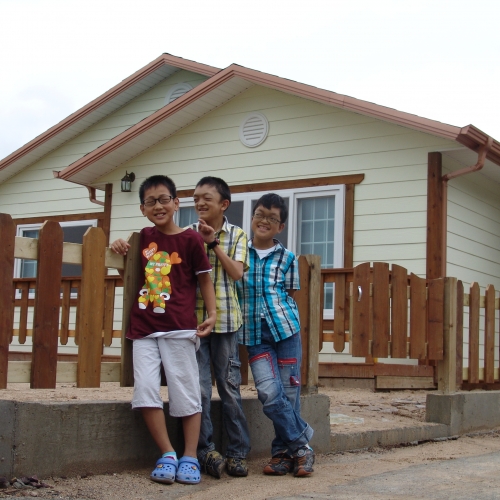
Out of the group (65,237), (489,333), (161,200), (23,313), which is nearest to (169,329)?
(161,200)

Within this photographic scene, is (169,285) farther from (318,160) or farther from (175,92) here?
(175,92)

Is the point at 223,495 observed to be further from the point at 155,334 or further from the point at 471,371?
the point at 471,371

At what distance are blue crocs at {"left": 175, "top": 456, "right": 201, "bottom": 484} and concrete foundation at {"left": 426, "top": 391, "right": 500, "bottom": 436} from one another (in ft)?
10.9

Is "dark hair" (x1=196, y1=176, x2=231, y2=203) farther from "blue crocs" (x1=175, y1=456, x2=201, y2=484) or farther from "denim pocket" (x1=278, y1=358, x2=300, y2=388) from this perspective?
"blue crocs" (x1=175, y1=456, x2=201, y2=484)

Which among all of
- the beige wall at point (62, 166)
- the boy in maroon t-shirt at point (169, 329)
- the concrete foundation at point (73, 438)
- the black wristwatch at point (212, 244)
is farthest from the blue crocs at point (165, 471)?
the beige wall at point (62, 166)

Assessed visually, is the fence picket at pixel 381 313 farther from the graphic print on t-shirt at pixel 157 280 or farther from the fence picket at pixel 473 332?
the graphic print on t-shirt at pixel 157 280

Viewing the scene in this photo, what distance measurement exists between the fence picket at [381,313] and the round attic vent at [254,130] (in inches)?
204

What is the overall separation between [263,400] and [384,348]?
2.35m

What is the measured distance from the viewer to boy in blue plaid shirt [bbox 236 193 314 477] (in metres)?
4.79

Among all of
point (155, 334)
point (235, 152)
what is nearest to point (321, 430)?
point (155, 334)

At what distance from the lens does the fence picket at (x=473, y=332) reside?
7.82 meters

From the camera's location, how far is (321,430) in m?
5.67

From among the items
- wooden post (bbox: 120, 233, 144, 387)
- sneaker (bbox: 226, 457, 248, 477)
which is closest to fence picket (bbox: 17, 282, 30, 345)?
wooden post (bbox: 120, 233, 144, 387)

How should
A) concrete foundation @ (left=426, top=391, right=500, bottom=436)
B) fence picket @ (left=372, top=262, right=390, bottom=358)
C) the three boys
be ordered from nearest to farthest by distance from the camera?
1. the three boys
2. fence picket @ (left=372, top=262, right=390, bottom=358)
3. concrete foundation @ (left=426, top=391, right=500, bottom=436)
